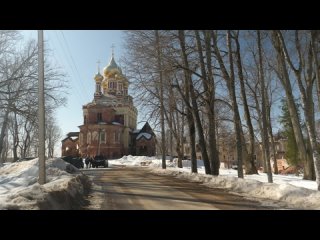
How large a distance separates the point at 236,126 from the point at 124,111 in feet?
221

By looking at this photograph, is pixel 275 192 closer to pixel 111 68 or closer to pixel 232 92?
pixel 232 92

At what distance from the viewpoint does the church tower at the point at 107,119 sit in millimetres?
79000

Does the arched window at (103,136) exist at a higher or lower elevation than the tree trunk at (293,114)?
higher

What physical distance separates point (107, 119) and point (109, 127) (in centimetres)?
208

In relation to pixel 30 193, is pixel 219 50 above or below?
above

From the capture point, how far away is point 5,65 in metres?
28.3

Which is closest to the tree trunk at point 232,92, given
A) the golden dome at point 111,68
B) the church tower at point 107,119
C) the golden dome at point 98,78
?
the church tower at point 107,119

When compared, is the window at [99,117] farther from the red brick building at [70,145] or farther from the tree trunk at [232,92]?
the tree trunk at [232,92]
